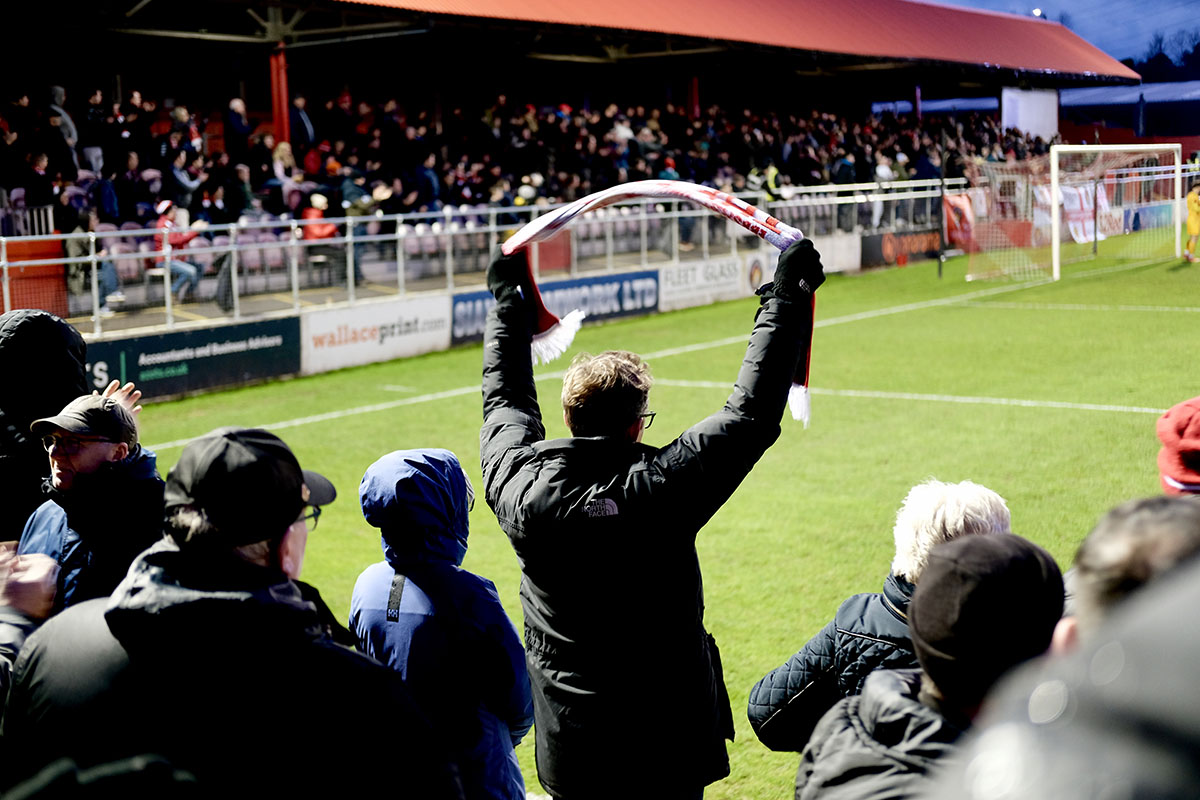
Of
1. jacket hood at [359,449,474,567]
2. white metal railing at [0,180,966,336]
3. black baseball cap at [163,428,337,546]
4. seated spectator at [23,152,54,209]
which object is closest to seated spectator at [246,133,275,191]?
white metal railing at [0,180,966,336]

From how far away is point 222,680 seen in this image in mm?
1976

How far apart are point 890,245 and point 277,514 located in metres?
26.7

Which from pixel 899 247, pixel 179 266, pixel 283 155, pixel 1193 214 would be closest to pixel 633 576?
pixel 179 266

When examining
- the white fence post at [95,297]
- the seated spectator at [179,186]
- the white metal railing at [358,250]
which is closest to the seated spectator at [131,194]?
the seated spectator at [179,186]

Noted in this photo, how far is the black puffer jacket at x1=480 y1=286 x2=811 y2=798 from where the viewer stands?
290 centimetres

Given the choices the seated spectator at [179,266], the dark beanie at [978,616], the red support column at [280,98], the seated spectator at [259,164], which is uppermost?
the red support column at [280,98]

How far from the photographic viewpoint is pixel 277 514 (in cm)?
219

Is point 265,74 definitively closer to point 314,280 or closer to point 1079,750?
point 314,280

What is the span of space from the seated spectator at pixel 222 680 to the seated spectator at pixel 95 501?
115cm

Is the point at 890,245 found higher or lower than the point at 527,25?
lower

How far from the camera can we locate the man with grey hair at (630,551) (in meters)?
2.90

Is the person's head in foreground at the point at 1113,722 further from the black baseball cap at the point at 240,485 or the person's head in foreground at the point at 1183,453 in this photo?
the person's head in foreground at the point at 1183,453

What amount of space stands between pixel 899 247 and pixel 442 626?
26.2m

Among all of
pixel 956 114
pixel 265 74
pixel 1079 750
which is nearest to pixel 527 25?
pixel 265 74
